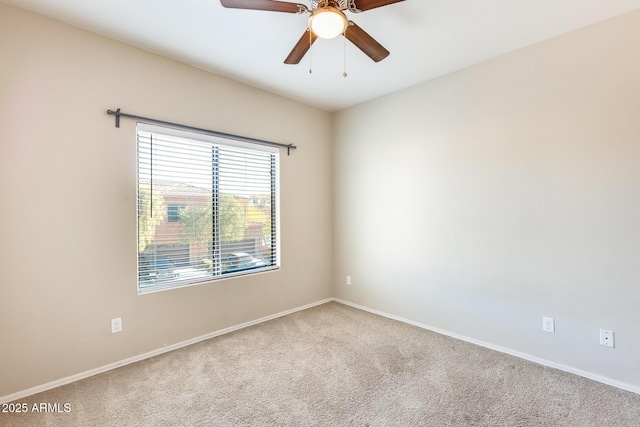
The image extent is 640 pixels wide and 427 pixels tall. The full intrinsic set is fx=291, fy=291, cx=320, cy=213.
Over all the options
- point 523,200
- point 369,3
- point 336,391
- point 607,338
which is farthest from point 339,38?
point 607,338

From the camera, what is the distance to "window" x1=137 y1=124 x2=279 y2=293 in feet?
8.52

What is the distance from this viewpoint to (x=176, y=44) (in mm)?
2467

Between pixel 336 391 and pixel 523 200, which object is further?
pixel 523 200

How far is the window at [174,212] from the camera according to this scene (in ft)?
8.89

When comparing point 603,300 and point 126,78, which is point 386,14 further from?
point 603,300

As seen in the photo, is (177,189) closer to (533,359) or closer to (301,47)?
(301,47)

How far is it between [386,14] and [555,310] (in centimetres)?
266

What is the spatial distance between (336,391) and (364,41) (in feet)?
7.82

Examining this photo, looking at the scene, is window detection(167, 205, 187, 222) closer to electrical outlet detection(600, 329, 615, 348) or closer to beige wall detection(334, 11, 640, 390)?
beige wall detection(334, 11, 640, 390)

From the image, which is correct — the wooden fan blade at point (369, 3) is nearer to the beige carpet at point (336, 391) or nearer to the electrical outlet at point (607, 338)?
the beige carpet at point (336, 391)

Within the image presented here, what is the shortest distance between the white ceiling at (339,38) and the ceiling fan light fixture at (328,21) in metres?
0.57

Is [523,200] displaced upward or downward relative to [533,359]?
upward

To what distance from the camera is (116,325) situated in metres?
2.38

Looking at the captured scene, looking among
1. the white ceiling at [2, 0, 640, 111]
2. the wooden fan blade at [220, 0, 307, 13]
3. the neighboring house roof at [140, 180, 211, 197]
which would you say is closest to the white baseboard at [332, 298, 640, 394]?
the neighboring house roof at [140, 180, 211, 197]
